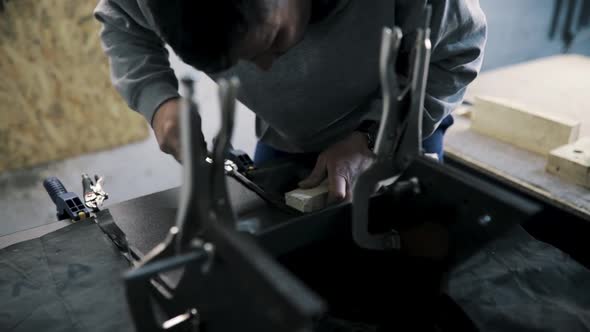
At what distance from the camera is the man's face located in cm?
50

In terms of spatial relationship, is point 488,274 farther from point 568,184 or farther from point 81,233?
point 81,233

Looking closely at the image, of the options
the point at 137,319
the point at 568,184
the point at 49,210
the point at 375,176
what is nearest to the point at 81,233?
the point at 137,319

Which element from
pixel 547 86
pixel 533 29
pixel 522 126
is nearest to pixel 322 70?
pixel 522 126

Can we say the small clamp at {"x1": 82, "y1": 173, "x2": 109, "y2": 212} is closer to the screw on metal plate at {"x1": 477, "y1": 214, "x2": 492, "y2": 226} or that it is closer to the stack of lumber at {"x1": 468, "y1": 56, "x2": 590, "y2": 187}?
the screw on metal plate at {"x1": 477, "y1": 214, "x2": 492, "y2": 226}

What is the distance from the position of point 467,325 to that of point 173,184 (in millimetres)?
1659

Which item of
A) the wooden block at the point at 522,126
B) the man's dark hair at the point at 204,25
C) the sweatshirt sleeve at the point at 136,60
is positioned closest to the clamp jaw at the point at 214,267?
the man's dark hair at the point at 204,25

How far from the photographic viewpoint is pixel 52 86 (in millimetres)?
1690

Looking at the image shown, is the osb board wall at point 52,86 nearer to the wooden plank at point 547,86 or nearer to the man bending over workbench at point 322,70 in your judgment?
the man bending over workbench at point 322,70

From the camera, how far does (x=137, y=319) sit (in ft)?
1.41

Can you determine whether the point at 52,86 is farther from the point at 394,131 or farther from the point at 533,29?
the point at 533,29

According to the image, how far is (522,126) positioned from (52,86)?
1511mm

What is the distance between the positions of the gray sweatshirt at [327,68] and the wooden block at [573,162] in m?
0.34

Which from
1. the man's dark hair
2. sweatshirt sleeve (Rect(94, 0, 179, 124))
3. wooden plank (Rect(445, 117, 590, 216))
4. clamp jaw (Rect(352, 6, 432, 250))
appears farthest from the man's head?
wooden plank (Rect(445, 117, 590, 216))

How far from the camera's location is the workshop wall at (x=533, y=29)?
2025 millimetres
